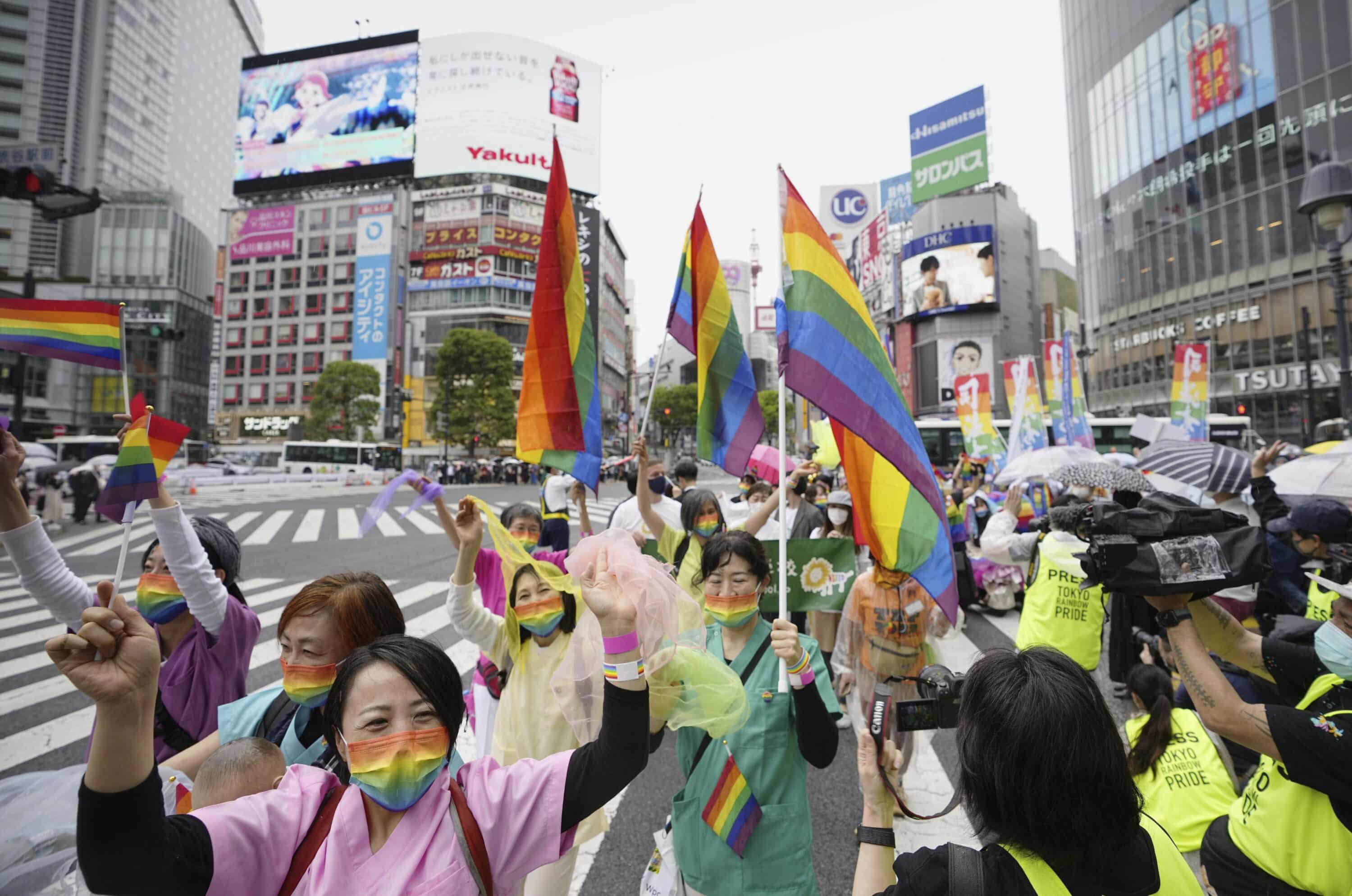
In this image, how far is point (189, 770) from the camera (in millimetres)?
2037

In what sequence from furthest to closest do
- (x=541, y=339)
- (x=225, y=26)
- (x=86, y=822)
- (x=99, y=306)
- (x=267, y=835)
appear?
1. (x=225, y=26)
2. (x=541, y=339)
3. (x=99, y=306)
4. (x=267, y=835)
5. (x=86, y=822)

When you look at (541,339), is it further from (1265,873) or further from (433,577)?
(433,577)

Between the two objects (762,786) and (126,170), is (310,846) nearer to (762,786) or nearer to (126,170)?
(762,786)

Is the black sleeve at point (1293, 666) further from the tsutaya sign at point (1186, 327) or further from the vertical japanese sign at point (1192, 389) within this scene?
the tsutaya sign at point (1186, 327)

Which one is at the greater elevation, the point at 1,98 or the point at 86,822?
the point at 1,98

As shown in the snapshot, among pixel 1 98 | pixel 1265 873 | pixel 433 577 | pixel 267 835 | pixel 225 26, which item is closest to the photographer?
pixel 267 835

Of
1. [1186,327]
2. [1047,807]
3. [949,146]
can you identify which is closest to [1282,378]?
[1186,327]

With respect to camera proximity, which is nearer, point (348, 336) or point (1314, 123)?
point (1314, 123)

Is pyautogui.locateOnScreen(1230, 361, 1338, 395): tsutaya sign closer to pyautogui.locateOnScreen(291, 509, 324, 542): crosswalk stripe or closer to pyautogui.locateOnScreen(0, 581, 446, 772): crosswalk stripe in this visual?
pyautogui.locateOnScreen(291, 509, 324, 542): crosswalk stripe

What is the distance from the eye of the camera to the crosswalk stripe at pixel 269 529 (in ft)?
46.0

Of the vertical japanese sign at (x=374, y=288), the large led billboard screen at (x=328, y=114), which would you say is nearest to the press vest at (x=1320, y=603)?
the vertical japanese sign at (x=374, y=288)

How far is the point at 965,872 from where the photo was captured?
1.19 meters

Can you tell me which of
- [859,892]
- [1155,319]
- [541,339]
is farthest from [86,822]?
[1155,319]

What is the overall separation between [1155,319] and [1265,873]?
133 ft
